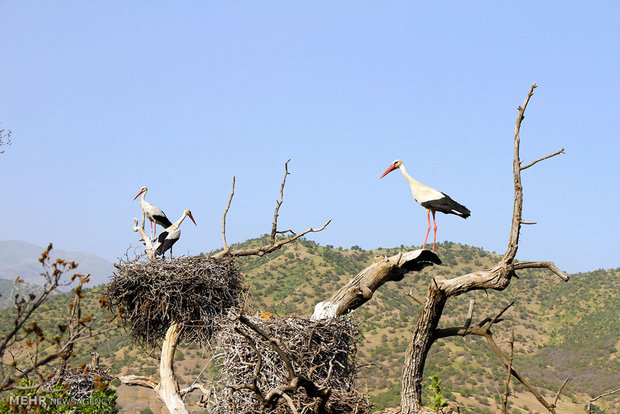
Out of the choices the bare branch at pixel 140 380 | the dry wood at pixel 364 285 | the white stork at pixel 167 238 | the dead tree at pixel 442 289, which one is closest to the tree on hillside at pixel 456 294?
the dead tree at pixel 442 289

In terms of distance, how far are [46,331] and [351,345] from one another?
26.3 meters

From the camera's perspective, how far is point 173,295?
8.61 metres

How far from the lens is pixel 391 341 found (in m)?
31.3

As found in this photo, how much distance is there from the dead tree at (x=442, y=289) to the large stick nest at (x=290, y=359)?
569 millimetres

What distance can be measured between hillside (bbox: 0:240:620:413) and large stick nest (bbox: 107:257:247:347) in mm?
11929

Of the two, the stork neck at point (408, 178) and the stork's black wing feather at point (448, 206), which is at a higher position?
the stork neck at point (408, 178)

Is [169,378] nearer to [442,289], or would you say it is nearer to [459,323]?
[442,289]

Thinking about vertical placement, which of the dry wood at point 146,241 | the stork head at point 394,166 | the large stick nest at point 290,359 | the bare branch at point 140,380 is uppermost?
the stork head at point 394,166

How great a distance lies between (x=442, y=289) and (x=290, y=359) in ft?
6.78

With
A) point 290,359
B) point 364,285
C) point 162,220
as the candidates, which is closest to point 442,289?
point 290,359

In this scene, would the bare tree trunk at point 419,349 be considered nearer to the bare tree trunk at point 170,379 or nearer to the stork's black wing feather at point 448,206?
the stork's black wing feather at point 448,206

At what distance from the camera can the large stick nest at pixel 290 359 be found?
669 centimetres

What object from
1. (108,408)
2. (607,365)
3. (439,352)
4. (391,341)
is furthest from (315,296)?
(108,408)

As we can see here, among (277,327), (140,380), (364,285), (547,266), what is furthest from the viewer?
(140,380)
